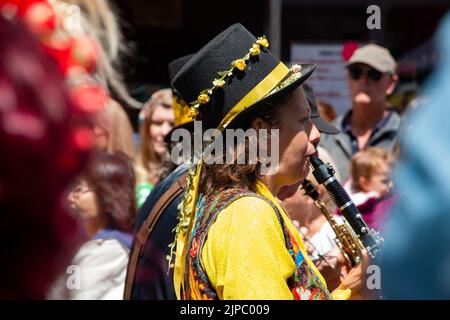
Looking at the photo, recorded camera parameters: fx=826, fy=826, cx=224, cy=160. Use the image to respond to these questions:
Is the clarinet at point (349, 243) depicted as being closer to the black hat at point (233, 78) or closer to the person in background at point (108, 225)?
the black hat at point (233, 78)

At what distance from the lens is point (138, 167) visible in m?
4.83

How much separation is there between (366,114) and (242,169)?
3249 mm

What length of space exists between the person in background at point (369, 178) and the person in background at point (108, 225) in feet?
3.77

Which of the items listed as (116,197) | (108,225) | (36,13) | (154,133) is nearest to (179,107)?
(116,197)

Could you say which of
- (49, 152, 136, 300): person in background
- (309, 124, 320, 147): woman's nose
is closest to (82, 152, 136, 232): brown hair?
(49, 152, 136, 300): person in background

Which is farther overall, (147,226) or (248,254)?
(147,226)

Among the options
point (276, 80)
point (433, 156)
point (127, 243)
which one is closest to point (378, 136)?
point (127, 243)

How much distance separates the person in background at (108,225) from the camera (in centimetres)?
353

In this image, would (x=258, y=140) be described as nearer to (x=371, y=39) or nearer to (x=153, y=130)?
(x=153, y=130)

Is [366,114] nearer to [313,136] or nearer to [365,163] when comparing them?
[365,163]

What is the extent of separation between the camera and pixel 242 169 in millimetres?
2090

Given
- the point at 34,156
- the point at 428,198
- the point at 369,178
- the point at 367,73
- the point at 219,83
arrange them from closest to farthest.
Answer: the point at 34,156
the point at 428,198
the point at 219,83
the point at 369,178
the point at 367,73

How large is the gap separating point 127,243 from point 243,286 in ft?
6.68

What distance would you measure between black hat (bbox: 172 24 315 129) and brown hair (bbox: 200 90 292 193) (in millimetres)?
27
